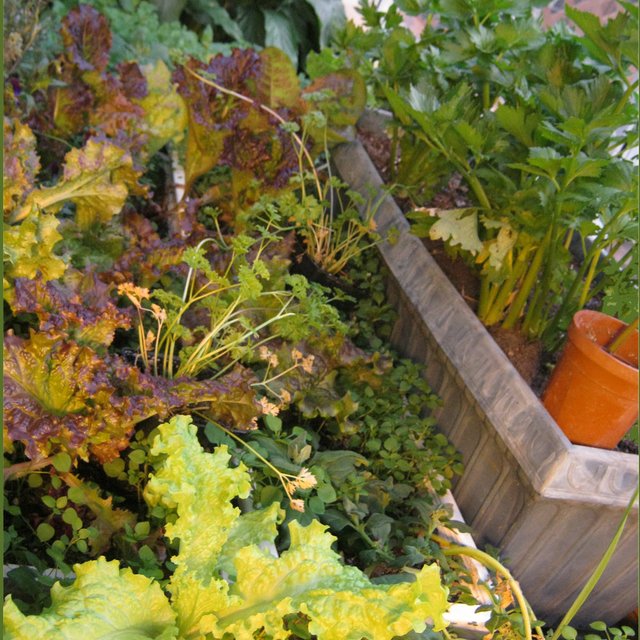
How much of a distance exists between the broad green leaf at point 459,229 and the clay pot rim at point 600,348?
26 centimetres

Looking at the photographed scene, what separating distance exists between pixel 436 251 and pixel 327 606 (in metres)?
1.25

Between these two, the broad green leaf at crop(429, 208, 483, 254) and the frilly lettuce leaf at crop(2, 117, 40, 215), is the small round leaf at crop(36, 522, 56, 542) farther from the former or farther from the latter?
the broad green leaf at crop(429, 208, 483, 254)

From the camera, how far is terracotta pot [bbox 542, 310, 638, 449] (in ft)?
4.25

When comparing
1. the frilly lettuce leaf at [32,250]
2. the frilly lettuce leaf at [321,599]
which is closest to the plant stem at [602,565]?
the frilly lettuce leaf at [321,599]

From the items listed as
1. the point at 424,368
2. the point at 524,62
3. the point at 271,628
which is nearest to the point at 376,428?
the point at 424,368

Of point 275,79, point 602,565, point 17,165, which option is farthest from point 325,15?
point 602,565

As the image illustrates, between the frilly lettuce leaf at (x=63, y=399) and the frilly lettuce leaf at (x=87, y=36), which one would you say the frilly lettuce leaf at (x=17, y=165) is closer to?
the frilly lettuce leaf at (x=63, y=399)

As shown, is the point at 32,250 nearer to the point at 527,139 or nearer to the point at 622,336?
the point at 527,139

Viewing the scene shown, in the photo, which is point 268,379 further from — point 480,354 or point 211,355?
point 480,354

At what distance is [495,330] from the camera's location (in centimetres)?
165

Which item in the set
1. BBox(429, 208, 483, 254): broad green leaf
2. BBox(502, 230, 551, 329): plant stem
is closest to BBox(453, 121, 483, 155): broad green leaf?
BBox(429, 208, 483, 254): broad green leaf

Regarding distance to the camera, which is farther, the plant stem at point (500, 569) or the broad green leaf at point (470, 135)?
the broad green leaf at point (470, 135)

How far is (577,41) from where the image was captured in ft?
4.84

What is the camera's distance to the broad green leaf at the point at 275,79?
186 cm
